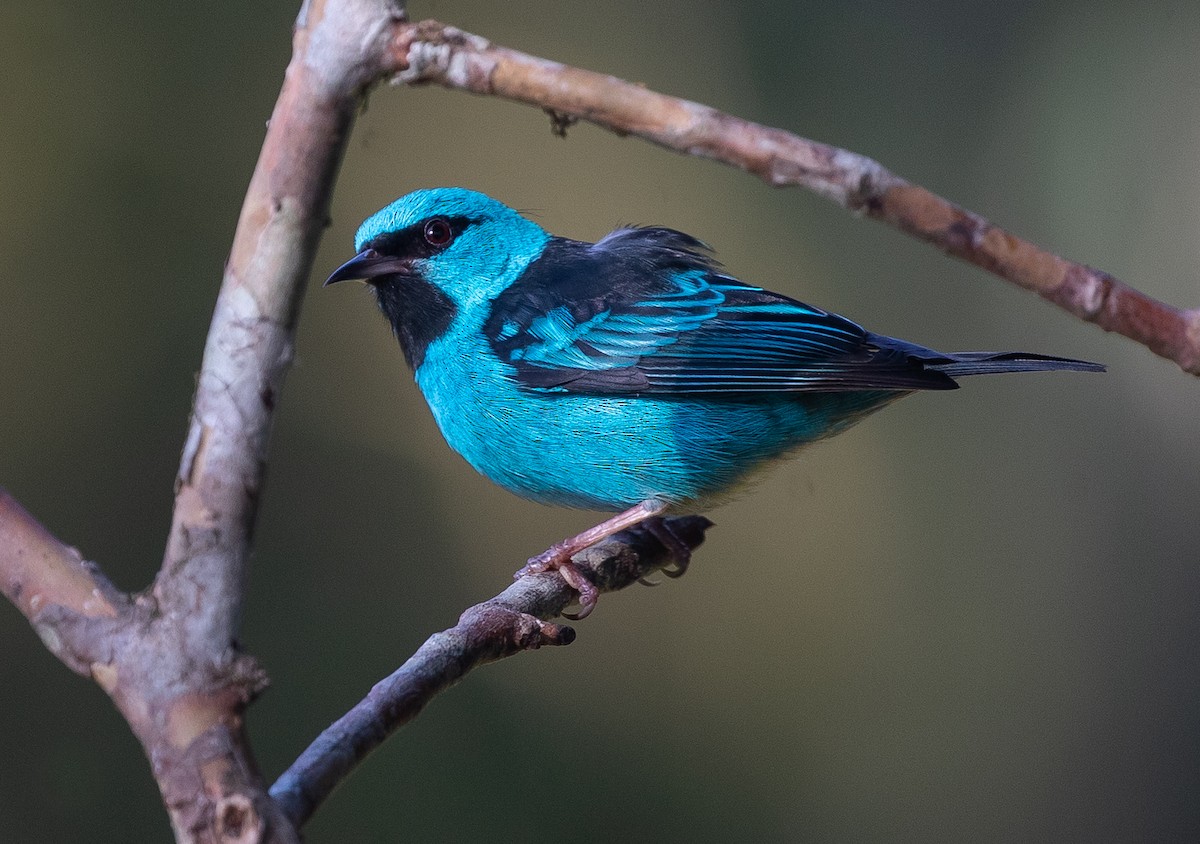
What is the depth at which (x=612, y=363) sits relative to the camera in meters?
3.73

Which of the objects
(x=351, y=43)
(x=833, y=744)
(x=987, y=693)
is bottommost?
(x=833, y=744)

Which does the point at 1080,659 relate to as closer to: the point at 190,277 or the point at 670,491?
the point at 670,491

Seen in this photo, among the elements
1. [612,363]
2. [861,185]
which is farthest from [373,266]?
[861,185]

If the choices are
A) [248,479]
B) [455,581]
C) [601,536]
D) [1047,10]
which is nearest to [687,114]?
[248,479]

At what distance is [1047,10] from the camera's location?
668cm

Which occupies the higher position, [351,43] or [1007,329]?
[1007,329]

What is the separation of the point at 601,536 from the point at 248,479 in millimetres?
1882

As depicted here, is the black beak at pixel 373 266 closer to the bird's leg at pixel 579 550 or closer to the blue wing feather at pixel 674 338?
the blue wing feather at pixel 674 338

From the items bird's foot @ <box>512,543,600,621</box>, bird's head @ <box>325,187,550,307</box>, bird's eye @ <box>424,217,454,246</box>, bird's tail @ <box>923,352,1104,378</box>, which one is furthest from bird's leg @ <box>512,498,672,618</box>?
bird's eye @ <box>424,217,454,246</box>

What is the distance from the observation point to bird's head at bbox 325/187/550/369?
12.7 feet

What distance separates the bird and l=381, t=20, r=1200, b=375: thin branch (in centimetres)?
162

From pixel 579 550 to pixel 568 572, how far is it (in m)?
0.17

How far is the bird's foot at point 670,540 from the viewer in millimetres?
4035

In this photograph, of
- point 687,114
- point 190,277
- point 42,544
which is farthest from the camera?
point 190,277
